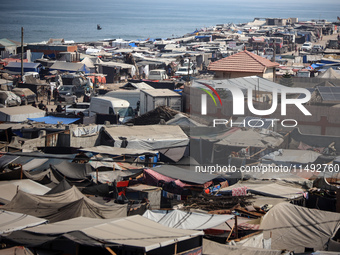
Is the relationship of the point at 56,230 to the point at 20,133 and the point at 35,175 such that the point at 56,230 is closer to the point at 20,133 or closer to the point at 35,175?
the point at 35,175

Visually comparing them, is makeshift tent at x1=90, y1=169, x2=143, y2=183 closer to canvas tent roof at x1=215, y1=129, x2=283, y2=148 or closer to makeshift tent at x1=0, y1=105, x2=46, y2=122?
canvas tent roof at x1=215, y1=129, x2=283, y2=148

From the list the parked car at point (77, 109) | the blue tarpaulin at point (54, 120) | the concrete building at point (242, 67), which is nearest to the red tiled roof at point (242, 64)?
the concrete building at point (242, 67)

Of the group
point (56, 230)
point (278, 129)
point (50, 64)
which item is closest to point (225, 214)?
point (56, 230)

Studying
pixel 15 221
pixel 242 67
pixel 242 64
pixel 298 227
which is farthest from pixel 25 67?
pixel 298 227

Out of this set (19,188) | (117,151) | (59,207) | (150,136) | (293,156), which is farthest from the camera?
(150,136)

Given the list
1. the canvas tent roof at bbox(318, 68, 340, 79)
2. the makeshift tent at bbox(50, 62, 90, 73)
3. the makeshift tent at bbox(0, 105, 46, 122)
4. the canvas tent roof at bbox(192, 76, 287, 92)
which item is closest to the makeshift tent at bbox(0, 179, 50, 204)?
the makeshift tent at bbox(0, 105, 46, 122)

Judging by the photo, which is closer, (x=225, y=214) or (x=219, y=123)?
(x=225, y=214)

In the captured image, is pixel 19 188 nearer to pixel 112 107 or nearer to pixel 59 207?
pixel 59 207
